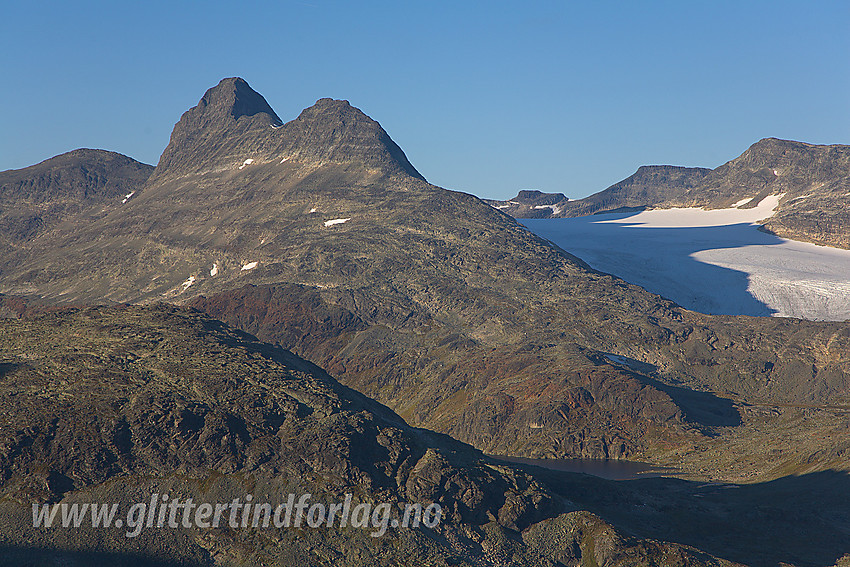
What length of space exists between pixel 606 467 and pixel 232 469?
354ft

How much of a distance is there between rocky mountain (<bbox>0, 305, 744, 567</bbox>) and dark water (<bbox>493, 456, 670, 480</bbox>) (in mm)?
56135

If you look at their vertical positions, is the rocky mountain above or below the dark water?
above

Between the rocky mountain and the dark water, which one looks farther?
the dark water

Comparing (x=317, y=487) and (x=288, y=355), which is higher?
(x=288, y=355)

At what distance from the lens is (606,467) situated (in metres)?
186

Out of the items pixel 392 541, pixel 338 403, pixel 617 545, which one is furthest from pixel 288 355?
pixel 617 545

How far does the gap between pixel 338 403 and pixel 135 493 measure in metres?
31.0

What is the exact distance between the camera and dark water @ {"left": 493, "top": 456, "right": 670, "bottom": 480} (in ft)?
575

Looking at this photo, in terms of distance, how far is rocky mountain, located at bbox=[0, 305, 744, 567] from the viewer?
287 feet

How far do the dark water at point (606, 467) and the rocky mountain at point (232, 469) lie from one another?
5613cm

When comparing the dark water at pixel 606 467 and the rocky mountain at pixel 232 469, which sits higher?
the rocky mountain at pixel 232 469

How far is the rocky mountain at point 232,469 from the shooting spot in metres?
87.6

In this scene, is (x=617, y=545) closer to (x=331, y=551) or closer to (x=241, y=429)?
(x=331, y=551)

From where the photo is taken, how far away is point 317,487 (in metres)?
98.1
